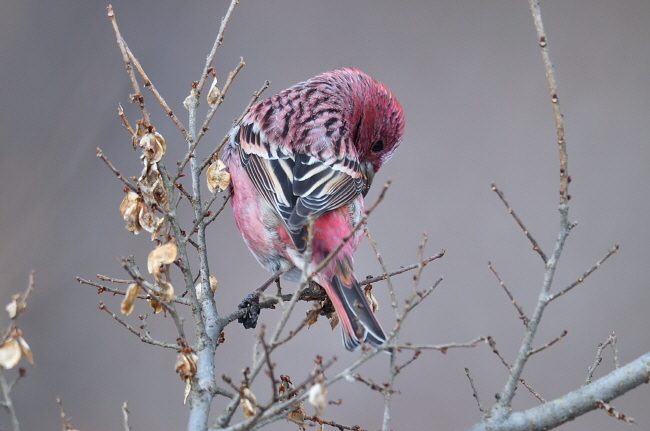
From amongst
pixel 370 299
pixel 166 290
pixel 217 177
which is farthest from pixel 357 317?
pixel 217 177

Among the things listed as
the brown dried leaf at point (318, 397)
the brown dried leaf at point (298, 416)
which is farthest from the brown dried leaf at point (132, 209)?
the brown dried leaf at point (318, 397)

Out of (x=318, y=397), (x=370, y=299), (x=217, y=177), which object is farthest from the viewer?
(x=370, y=299)

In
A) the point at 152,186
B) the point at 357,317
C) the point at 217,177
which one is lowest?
the point at 357,317

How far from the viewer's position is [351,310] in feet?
6.48

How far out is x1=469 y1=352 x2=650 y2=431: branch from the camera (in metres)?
1.53

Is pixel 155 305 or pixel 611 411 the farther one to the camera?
pixel 155 305

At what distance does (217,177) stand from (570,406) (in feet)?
3.79

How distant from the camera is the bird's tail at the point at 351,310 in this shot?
71.7 inches

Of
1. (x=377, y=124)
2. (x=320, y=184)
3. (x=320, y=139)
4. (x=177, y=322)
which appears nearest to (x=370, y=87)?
(x=377, y=124)

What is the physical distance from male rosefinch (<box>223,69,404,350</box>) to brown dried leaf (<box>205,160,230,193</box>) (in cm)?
28

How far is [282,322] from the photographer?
134 cm

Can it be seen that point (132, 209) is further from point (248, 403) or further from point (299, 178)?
point (299, 178)

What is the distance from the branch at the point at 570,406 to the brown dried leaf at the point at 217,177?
100 cm

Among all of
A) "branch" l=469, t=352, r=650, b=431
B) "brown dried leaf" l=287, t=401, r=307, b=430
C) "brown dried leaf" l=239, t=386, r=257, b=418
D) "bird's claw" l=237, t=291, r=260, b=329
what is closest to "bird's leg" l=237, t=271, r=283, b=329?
"bird's claw" l=237, t=291, r=260, b=329
